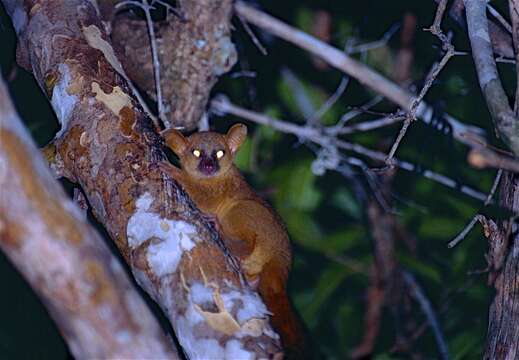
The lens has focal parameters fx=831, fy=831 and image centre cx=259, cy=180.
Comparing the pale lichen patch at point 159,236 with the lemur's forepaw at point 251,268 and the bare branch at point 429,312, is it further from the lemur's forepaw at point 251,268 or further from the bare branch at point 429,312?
the bare branch at point 429,312

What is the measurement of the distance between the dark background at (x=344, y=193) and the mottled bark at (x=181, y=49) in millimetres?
1235

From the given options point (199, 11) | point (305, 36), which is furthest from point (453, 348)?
point (199, 11)

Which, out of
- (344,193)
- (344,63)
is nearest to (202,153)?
(344,63)

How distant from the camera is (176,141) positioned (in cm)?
524

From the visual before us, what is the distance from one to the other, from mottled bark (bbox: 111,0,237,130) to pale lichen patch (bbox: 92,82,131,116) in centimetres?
123

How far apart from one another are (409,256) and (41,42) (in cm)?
390

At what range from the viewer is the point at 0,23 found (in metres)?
5.48

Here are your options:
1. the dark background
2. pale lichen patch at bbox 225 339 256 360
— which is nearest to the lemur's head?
the dark background

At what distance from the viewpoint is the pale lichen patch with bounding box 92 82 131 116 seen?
13.4ft

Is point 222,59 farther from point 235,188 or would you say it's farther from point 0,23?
point 0,23

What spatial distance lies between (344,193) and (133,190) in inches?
179

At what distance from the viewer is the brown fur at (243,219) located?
456 centimetres

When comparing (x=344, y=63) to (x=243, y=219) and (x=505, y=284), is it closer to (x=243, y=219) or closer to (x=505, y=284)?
(x=243, y=219)

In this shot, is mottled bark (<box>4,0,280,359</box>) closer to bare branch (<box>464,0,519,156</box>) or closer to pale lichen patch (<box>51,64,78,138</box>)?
pale lichen patch (<box>51,64,78,138</box>)
